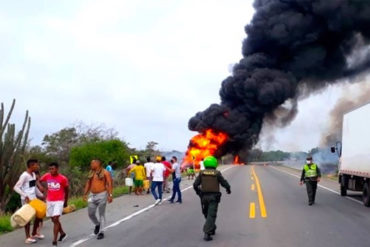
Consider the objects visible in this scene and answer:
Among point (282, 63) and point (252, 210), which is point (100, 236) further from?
point (282, 63)

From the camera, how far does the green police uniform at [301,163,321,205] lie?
16141 mm

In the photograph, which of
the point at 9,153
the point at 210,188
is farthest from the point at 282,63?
the point at 210,188

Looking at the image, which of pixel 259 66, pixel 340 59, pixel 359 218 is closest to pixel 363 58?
pixel 340 59

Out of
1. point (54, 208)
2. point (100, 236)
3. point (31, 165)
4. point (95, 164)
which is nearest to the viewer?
point (54, 208)

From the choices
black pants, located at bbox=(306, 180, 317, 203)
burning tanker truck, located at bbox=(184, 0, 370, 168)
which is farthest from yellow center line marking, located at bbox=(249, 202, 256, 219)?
burning tanker truck, located at bbox=(184, 0, 370, 168)

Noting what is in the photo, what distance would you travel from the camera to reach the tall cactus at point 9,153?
14844 mm

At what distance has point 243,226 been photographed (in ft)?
36.9

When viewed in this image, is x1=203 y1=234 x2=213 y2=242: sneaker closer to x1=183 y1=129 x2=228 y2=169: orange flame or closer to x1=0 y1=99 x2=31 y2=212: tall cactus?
x1=0 y1=99 x2=31 y2=212: tall cactus

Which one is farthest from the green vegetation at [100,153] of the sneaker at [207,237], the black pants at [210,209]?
the sneaker at [207,237]

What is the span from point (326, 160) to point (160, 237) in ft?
133

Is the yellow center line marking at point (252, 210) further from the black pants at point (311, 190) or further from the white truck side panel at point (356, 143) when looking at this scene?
the white truck side panel at point (356, 143)

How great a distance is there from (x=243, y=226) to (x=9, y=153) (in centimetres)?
753

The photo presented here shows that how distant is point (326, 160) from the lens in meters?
47.9

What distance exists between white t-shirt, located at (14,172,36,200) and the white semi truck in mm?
9992
